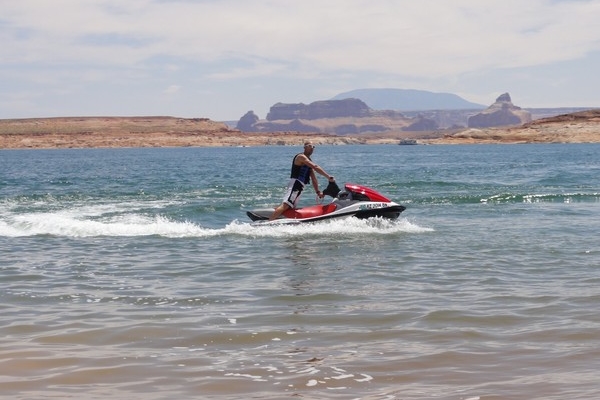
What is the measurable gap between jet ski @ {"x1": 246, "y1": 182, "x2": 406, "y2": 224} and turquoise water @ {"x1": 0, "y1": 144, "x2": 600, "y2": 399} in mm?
218

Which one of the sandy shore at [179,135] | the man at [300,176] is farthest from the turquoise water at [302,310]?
the sandy shore at [179,135]

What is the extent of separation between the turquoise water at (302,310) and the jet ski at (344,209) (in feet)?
0.72

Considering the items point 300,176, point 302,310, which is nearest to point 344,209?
point 300,176

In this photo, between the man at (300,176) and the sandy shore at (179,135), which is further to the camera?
the sandy shore at (179,135)

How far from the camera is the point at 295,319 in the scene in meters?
8.48

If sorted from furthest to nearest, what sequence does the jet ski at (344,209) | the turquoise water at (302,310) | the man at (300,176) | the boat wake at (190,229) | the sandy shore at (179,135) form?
the sandy shore at (179,135) → the jet ski at (344,209) → the boat wake at (190,229) → the man at (300,176) → the turquoise water at (302,310)

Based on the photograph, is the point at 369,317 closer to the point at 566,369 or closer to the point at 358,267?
the point at 566,369

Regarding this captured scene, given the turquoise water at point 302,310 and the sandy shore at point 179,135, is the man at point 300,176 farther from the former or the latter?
the sandy shore at point 179,135

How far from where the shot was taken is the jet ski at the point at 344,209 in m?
16.2

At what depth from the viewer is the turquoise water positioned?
6.29 m

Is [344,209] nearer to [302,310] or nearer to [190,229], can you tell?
[190,229]

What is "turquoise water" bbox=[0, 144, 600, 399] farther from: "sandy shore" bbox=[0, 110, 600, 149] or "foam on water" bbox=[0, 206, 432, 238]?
"sandy shore" bbox=[0, 110, 600, 149]

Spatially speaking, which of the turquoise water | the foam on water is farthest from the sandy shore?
the turquoise water

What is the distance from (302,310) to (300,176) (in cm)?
708
